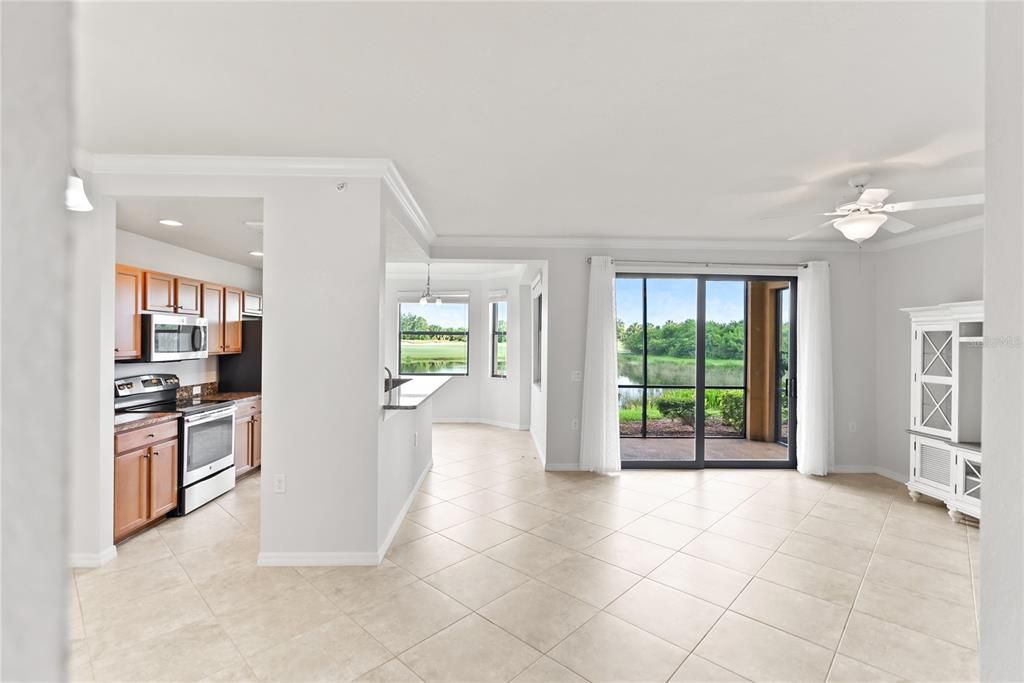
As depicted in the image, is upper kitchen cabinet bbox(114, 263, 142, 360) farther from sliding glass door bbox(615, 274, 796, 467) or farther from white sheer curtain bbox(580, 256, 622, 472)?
sliding glass door bbox(615, 274, 796, 467)

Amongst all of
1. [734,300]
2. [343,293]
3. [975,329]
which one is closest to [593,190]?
[343,293]

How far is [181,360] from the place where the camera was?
420 cm

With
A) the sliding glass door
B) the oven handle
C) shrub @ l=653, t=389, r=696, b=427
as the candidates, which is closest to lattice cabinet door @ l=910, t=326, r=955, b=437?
the sliding glass door

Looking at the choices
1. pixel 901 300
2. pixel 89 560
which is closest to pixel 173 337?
pixel 89 560

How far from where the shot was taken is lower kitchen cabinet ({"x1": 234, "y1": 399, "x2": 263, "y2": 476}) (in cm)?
448

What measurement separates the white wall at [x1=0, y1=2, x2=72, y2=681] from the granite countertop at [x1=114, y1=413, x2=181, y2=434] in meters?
3.79

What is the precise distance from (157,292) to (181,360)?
0.70 m

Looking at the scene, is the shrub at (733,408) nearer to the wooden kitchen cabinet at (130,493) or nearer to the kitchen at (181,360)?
the kitchen at (181,360)

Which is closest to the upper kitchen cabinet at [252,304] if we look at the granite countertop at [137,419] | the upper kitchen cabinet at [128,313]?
the upper kitchen cabinet at [128,313]

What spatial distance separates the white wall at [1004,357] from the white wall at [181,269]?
4.68m

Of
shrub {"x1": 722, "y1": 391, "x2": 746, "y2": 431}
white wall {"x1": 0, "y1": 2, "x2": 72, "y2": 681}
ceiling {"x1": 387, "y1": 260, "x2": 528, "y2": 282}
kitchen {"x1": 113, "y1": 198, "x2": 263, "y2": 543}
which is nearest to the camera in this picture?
white wall {"x1": 0, "y1": 2, "x2": 72, "y2": 681}

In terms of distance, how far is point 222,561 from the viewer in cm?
298

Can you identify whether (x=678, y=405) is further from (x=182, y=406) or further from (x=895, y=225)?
(x=182, y=406)

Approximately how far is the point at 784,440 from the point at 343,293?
5.82 metres
